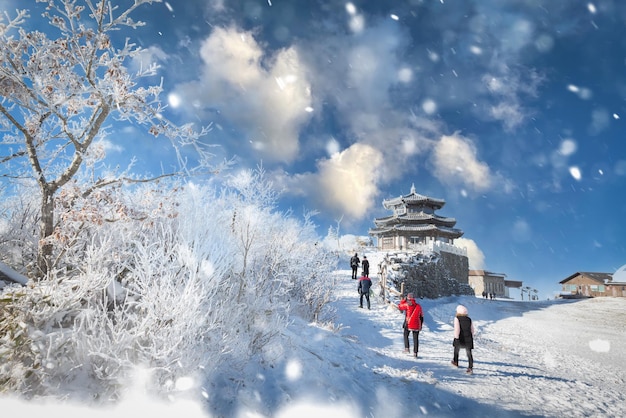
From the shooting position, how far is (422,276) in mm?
24953

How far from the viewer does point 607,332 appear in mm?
18281

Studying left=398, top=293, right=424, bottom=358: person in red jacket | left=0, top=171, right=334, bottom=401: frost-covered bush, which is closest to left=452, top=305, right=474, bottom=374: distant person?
left=398, top=293, right=424, bottom=358: person in red jacket

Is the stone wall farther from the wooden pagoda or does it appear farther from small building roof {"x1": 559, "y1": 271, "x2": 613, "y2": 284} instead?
small building roof {"x1": 559, "y1": 271, "x2": 613, "y2": 284}

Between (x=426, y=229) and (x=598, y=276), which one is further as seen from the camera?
(x=598, y=276)

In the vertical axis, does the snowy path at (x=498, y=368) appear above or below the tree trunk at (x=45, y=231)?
below

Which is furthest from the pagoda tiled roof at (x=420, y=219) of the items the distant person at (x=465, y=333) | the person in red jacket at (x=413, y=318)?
the distant person at (x=465, y=333)

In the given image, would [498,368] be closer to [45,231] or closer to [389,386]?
[389,386]

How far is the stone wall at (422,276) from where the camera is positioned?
22562 millimetres

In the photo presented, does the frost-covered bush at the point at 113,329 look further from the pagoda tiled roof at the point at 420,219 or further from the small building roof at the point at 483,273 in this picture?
the small building roof at the point at 483,273

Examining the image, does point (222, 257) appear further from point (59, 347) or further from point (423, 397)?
point (423, 397)

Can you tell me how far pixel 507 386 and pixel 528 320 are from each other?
1805 cm

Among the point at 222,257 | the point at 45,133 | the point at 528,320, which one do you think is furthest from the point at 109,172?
the point at 528,320

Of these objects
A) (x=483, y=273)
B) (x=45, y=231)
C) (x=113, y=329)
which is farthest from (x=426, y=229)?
(x=113, y=329)

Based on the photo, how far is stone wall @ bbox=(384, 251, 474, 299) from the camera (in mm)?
22562
